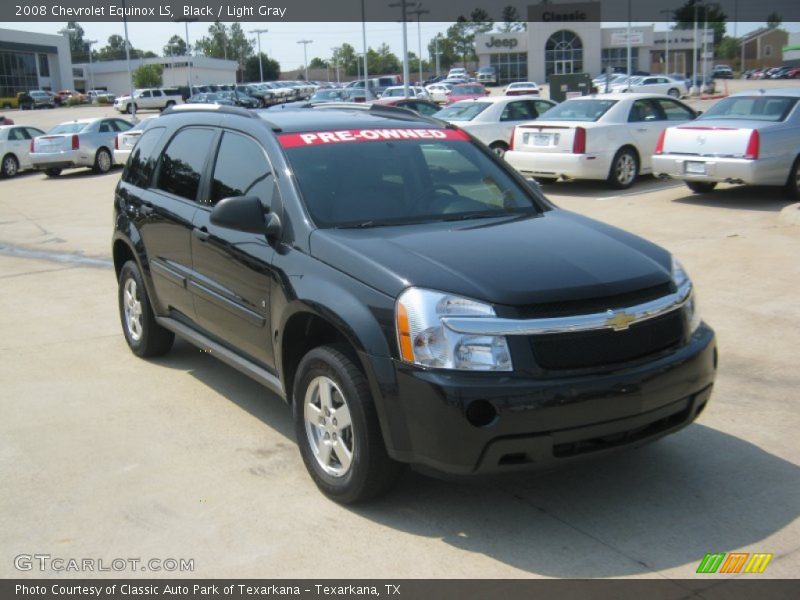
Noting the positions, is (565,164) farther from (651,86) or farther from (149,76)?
(149,76)

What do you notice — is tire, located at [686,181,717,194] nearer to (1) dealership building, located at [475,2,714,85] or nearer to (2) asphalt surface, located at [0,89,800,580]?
(2) asphalt surface, located at [0,89,800,580]

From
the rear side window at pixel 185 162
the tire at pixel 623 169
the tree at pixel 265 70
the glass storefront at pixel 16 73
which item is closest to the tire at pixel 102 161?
the tire at pixel 623 169

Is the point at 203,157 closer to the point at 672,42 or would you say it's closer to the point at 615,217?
the point at 615,217

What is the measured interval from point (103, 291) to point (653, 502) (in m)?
6.97

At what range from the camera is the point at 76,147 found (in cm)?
2538

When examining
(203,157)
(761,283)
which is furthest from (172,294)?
(761,283)

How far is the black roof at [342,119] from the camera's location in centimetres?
540

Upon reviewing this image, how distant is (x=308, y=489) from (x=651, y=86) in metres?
50.4

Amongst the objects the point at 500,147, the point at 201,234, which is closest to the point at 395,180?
the point at 201,234

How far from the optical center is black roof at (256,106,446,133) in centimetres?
540

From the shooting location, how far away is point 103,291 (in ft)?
31.8

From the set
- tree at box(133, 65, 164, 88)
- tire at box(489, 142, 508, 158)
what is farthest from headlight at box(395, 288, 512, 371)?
tree at box(133, 65, 164, 88)
